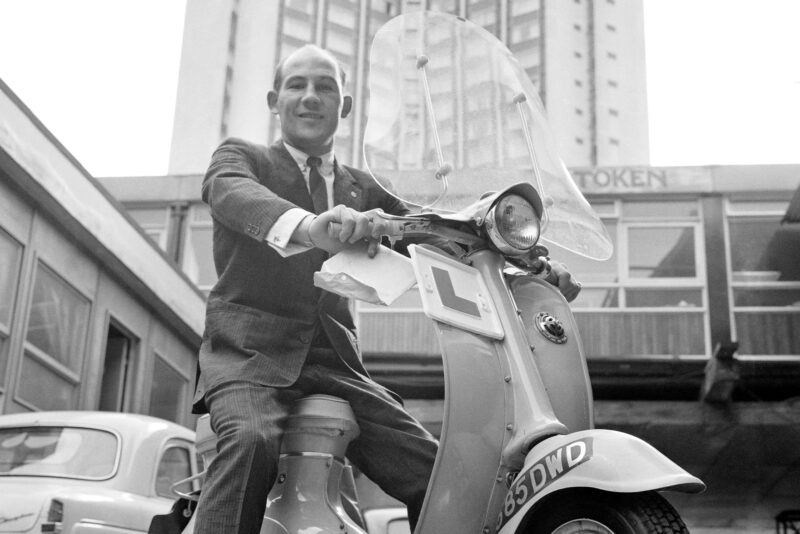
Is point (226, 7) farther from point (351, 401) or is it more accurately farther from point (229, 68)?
point (351, 401)

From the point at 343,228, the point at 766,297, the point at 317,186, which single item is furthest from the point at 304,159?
the point at 766,297

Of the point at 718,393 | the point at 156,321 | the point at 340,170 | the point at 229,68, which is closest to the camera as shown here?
the point at 340,170

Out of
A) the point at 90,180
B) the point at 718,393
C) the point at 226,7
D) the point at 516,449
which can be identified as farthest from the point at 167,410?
the point at 516,449

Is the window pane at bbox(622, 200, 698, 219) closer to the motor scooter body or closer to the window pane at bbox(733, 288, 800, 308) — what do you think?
the window pane at bbox(733, 288, 800, 308)

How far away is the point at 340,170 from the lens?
3.07 meters

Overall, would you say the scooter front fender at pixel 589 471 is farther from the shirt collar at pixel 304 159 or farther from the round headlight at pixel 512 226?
the shirt collar at pixel 304 159

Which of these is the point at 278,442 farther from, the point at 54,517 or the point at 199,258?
the point at 199,258

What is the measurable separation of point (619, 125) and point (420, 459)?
21.6m

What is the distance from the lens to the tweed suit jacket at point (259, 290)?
2631mm

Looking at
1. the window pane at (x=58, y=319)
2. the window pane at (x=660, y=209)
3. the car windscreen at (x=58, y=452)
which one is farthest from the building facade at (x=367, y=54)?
the car windscreen at (x=58, y=452)

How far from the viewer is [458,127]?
Result: 9.71 ft

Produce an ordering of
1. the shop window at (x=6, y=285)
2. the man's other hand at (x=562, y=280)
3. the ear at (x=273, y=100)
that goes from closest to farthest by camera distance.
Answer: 1. the man's other hand at (x=562, y=280)
2. the ear at (x=273, y=100)
3. the shop window at (x=6, y=285)

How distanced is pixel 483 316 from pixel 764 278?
16.0 metres

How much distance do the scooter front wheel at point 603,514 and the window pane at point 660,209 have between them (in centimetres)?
1637
